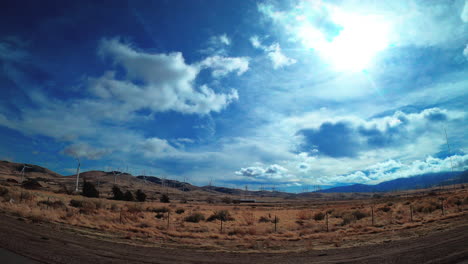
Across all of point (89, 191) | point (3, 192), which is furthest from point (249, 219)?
point (89, 191)

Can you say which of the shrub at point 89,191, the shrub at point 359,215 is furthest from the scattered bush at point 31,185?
the shrub at point 359,215

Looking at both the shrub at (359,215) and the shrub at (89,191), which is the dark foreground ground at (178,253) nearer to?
the shrub at (359,215)

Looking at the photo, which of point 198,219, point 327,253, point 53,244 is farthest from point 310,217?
point 53,244

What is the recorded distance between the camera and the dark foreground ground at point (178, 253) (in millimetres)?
12484

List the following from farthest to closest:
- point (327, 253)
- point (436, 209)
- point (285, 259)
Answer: point (436, 209), point (327, 253), point (285, 259)

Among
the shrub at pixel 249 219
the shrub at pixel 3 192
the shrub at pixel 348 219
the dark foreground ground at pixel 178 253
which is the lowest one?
the shrub at pixel 249 219

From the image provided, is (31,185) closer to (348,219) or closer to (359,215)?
(348,219)

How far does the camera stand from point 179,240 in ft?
69.1

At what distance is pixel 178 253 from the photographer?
15.8 meters

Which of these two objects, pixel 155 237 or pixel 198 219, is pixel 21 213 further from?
pixel 198 219

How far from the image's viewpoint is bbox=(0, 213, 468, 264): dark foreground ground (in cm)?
1248

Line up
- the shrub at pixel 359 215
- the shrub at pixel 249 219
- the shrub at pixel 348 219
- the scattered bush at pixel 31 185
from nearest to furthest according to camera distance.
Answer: the shrub at pixel 348 219
the shrub at pixel 249 219
the shrub at pixel 359 215
the scattered bush at pixel 31 185

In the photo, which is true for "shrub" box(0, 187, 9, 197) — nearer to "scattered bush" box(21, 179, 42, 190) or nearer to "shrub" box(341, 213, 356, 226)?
"scattered bush" box(21, 179, 42, 190)

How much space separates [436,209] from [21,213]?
55474 millimetres
